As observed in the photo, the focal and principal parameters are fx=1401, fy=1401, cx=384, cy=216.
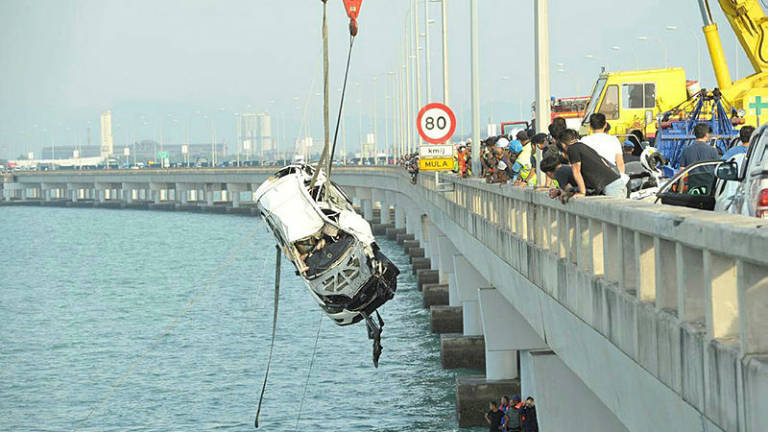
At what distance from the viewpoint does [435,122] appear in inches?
1276

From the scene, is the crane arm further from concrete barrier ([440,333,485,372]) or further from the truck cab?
concrete barrier ([440,333,485,372])

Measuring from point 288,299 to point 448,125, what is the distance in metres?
33.2

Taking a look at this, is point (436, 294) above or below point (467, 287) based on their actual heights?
below

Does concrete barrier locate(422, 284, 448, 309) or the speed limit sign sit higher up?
the speed limit sign

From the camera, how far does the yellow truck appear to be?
108 ft

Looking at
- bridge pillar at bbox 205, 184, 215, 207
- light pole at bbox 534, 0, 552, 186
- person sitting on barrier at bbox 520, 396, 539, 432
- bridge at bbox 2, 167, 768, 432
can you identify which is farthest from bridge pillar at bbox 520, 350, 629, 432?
bridge pillar at bbox 205, 184, 215, 207

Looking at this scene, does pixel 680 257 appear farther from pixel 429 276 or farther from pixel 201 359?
pixel 429 276

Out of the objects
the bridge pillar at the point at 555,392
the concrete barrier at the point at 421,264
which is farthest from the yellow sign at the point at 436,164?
the concrete barrier at the point at 421,264

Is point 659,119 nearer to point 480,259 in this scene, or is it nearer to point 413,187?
point 480,259

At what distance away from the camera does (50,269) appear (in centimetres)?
10094

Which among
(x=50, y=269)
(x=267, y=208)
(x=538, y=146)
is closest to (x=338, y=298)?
(x=267, y=208)

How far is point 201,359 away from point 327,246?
91.0ft

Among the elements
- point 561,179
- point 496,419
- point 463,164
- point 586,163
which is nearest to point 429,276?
point 463,164

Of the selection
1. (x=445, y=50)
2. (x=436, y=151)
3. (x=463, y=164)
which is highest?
(x=445, y=50)
